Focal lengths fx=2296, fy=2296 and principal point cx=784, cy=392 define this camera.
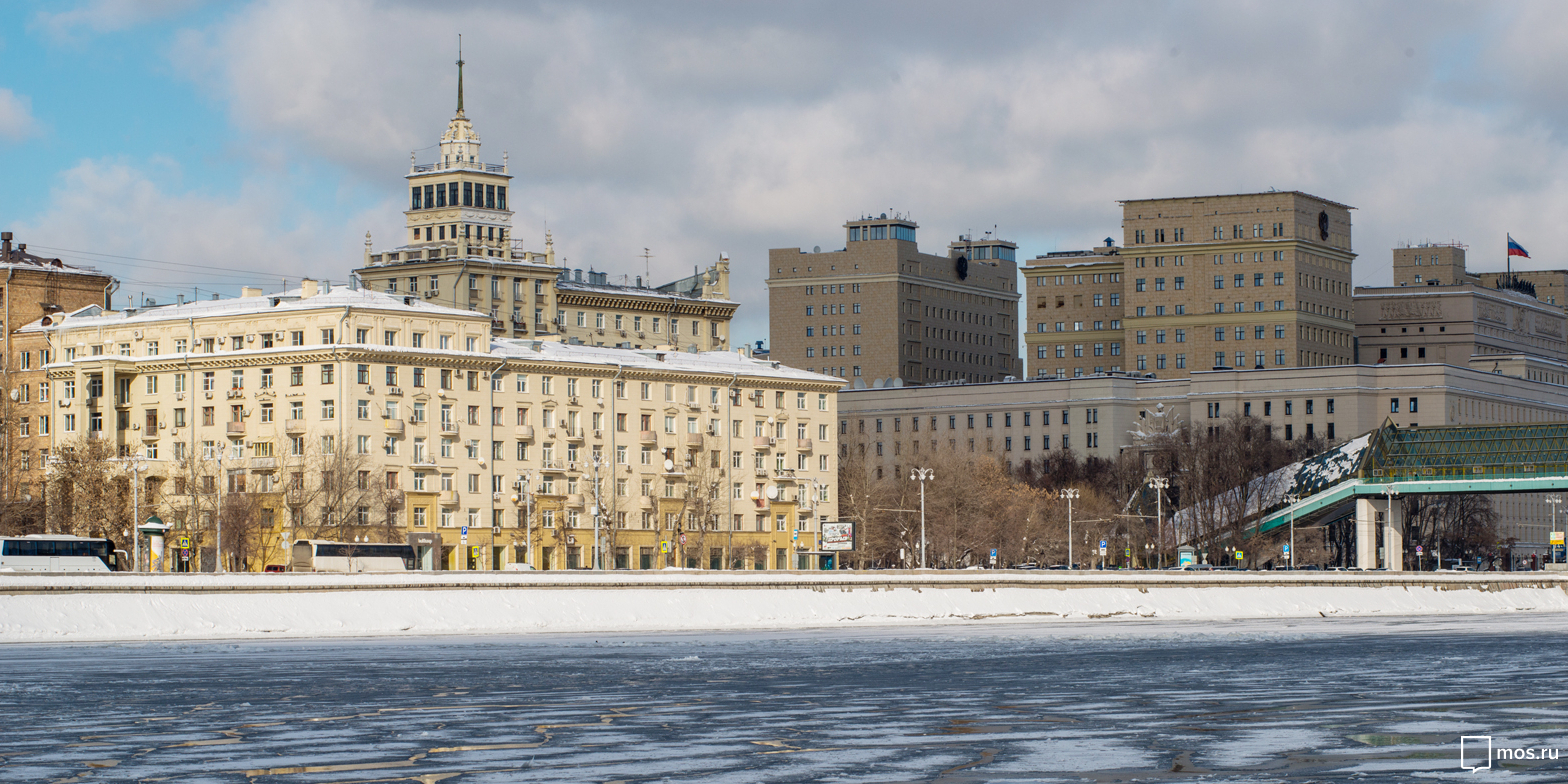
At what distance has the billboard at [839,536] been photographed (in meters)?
147

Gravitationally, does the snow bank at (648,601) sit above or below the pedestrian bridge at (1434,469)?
below

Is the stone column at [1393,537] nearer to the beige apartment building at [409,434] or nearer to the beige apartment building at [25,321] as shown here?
the beige apartment building at [409,434]

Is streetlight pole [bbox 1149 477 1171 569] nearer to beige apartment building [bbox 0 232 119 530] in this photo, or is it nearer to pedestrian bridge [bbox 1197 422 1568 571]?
pedestrian bridge [bbox 1197 422 1568 571]

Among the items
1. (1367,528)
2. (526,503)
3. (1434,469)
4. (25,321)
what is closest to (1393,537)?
(1367,528)

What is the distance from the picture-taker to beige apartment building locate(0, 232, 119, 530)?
16888cm

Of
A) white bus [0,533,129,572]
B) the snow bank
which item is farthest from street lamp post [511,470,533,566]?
the snow bank

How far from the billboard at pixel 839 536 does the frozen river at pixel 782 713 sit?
240 ft

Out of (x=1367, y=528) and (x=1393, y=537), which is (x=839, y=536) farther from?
(x=1393, y=537)

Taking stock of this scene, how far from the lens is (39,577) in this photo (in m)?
85.6

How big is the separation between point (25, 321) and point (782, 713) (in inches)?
5945

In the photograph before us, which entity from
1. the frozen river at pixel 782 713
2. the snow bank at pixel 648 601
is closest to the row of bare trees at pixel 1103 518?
the snow bank at pixel 648 601

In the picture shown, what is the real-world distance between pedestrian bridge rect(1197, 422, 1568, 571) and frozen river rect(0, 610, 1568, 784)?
8344 centimetres

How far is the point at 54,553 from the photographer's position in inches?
4318

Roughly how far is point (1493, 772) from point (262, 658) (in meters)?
42.0
